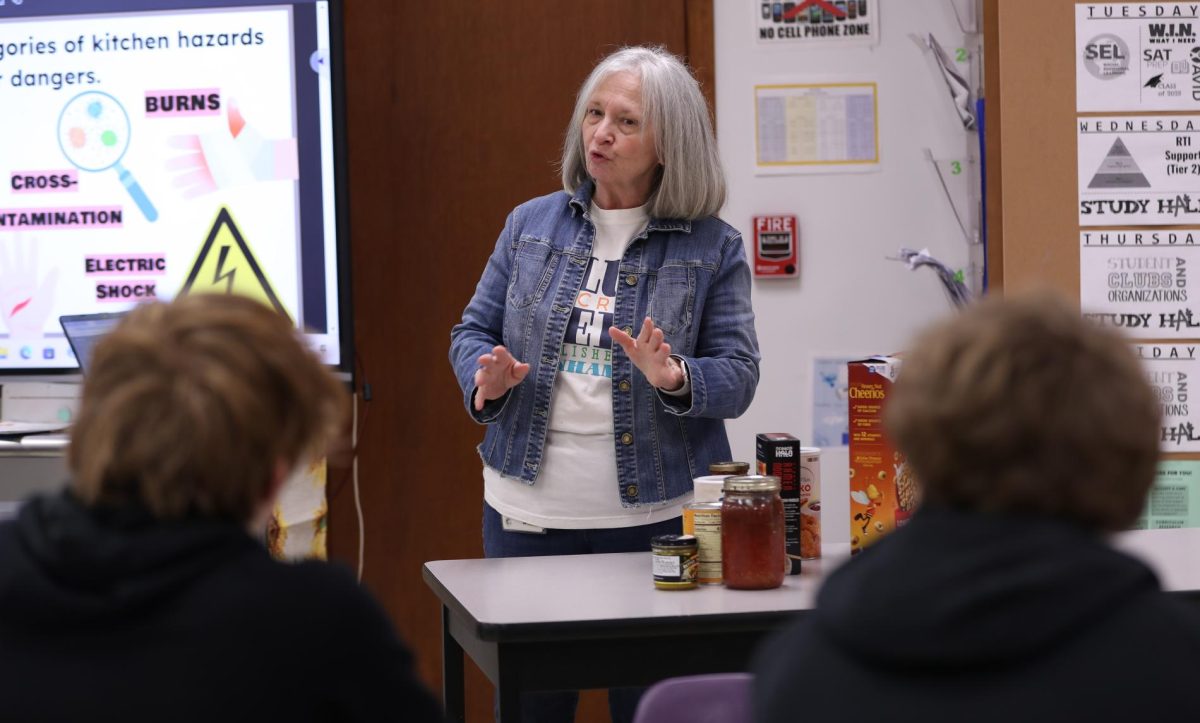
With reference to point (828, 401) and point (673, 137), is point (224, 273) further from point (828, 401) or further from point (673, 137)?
point (828, 401)

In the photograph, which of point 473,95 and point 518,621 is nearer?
point 518,621

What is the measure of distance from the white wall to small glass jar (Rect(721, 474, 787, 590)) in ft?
5.75

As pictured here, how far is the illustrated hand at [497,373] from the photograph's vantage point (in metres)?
2.36

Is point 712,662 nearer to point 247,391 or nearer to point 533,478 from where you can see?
point 533,478

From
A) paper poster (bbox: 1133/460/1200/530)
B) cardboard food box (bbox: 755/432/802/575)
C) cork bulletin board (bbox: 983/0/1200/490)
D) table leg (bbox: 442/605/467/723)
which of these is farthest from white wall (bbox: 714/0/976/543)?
table leg (bbox: 442/605/467/723)

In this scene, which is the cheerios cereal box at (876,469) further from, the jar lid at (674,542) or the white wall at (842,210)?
the white wall at (842,210)

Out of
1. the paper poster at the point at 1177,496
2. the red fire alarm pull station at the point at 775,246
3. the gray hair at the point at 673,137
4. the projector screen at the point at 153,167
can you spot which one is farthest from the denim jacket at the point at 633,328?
the paper poster at the point at 1177,496

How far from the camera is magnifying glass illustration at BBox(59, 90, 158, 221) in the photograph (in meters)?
3.37

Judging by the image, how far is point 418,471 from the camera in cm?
376

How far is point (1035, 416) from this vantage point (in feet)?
3.18

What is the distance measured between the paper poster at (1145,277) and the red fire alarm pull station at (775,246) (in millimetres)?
781

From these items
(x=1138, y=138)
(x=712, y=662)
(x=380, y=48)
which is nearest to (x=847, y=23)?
(x=1138, y=138)

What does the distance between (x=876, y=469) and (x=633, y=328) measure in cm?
58

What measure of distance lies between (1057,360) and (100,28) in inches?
118
